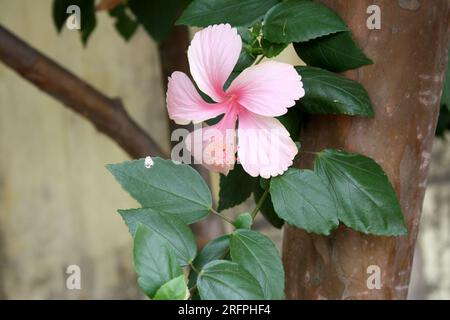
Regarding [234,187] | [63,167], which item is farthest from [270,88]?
[63,167]

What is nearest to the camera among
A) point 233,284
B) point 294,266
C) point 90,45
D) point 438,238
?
point 233,284

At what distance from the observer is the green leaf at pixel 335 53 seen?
514mm

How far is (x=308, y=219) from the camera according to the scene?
48 centimetres

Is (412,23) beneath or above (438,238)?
above

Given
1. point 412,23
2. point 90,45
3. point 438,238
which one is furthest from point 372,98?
point 438,238

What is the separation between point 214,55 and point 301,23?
0.07 metres

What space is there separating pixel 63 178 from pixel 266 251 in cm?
122

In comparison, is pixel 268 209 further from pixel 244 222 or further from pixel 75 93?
pixel 75 93

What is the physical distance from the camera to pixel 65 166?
1.64m

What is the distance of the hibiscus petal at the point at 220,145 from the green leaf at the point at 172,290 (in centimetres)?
10

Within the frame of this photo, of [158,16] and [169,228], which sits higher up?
[158,16]

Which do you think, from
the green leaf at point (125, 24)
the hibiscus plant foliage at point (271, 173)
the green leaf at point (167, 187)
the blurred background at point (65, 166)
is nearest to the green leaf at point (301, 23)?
the hibiscus plant foliage at point (271, 173)
